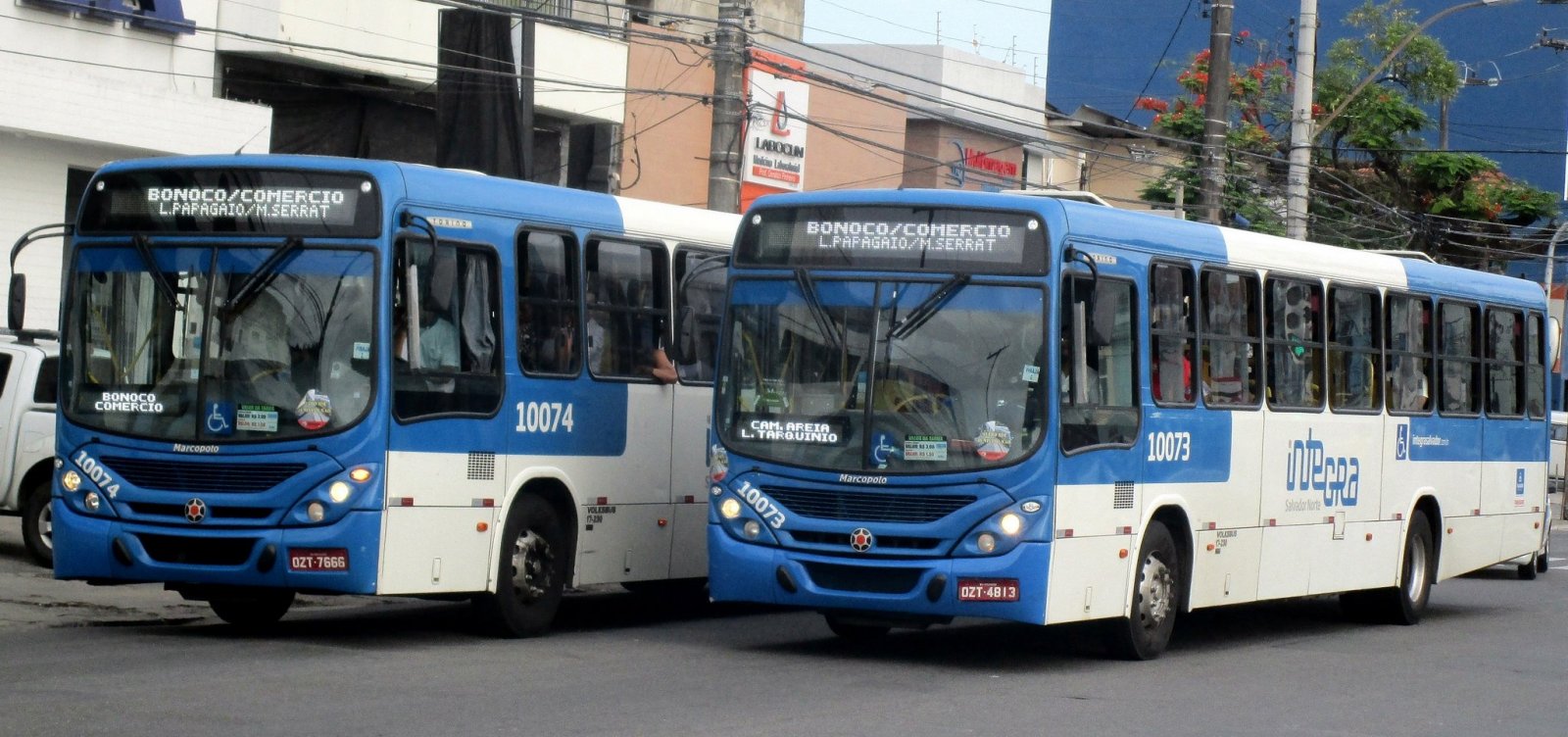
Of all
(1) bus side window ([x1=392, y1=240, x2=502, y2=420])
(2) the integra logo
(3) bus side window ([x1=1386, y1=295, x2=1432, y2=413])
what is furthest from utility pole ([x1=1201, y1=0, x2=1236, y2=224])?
(1) bus side window ([x1=392, y1=240, x2=502, y2=420])

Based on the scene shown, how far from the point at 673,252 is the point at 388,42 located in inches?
468

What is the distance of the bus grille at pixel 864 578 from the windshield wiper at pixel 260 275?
347cm

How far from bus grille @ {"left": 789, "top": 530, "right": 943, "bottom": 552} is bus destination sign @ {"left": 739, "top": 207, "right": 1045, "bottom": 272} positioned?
5.15 feet

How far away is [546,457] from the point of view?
12.8 m

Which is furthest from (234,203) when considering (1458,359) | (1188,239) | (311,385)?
(1458,359)

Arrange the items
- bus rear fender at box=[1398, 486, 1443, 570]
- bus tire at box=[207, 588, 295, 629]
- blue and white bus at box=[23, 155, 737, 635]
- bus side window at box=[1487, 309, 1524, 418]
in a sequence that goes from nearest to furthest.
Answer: blue and white bus at box=[23, 155, 737, 635] → bus tire at box=[207, 588, 295, 629] → bus rear fender at box=[1398, 486, 1443, 570] → bus side window at box=[1487, 309, 1524, 418]

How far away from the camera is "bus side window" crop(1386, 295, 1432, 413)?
633 inches

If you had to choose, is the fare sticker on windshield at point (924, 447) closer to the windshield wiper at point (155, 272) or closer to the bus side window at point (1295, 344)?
the bus side window at point (1295, 344)

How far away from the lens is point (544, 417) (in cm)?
1277

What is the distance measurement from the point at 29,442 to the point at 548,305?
20.4ft

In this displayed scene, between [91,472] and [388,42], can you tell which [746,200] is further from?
[91,472]

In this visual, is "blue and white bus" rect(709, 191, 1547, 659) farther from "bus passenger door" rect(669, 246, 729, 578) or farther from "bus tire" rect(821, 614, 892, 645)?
"bus passenger door" rect(669, 246, 729, 578)

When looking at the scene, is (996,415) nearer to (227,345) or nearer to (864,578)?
(864,578)

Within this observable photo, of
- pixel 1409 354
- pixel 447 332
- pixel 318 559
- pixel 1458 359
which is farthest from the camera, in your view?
pixel 1458 359
